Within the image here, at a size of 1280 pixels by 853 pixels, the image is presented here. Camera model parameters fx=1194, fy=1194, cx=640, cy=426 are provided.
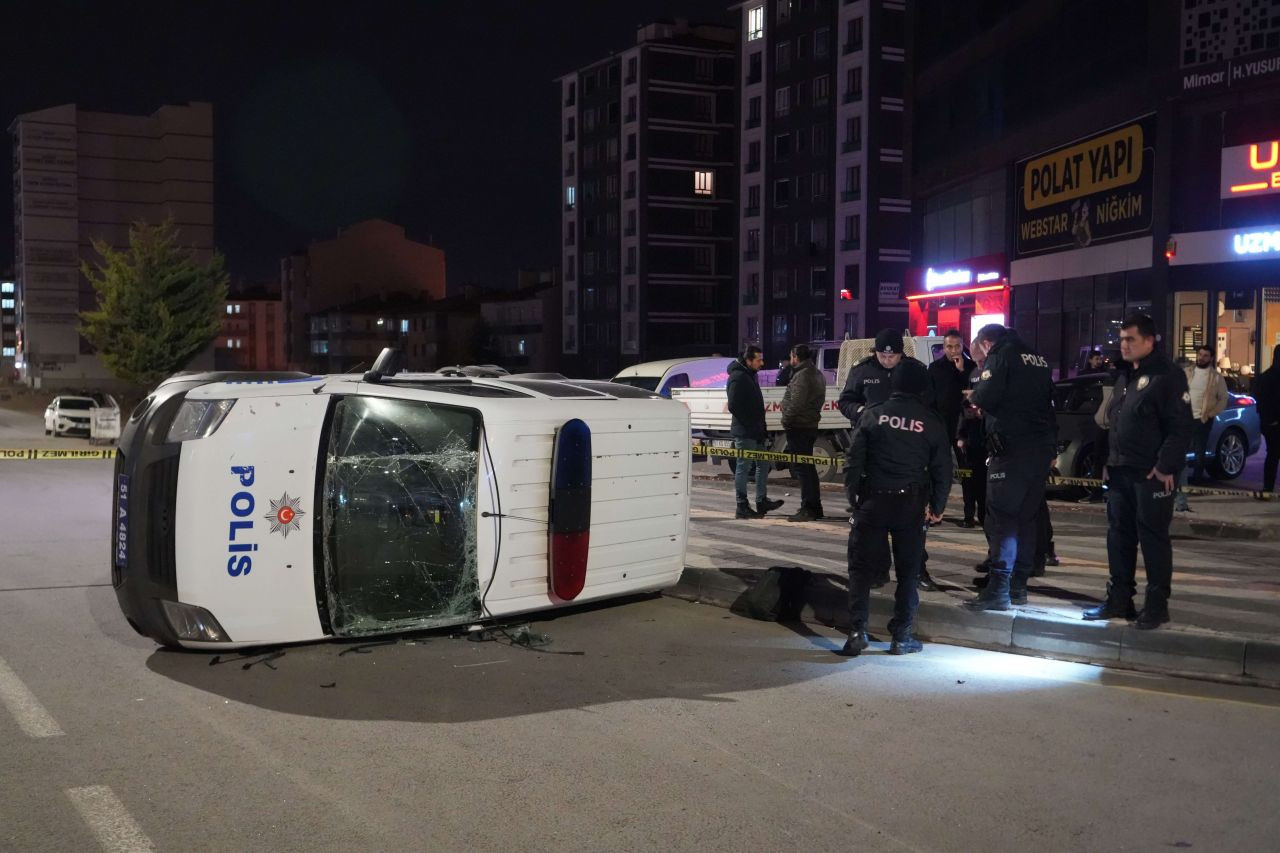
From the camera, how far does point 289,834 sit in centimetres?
438

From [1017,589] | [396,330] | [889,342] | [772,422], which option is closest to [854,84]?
[772,422]

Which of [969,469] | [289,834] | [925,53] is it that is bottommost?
[289,834]

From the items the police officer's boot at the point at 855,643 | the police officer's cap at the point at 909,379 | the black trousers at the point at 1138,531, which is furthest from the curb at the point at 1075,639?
the police officer's cap at the point at 909,379

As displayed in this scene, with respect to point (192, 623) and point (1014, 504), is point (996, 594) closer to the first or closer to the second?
point (1014, 504)

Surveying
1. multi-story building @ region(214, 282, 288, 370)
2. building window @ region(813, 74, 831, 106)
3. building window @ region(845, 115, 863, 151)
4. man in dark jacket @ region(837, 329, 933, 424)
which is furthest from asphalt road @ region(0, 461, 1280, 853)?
multi-story building @ region(214, 282, 288, 370)

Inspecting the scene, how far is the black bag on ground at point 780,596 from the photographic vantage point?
8.39m

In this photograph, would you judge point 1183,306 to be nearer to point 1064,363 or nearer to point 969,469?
point 1064,363

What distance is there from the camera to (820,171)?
2581 inches

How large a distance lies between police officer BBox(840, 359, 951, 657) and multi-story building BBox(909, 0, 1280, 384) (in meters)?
20.6

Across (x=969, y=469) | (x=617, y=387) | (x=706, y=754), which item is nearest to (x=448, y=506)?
(x=617, y=387)

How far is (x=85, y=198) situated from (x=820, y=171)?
180ft

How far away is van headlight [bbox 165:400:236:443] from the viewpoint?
258 inches

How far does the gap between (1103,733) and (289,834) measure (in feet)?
12.2

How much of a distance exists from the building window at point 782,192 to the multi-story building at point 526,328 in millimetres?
23456
